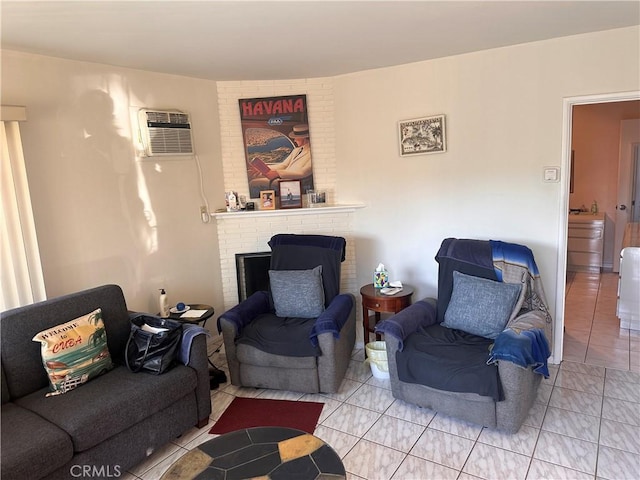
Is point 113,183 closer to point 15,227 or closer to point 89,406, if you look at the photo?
point 15,227

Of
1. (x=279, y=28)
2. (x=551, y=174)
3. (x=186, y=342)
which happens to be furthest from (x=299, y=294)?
(x=551, y=174)

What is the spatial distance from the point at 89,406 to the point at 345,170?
9.01 ft

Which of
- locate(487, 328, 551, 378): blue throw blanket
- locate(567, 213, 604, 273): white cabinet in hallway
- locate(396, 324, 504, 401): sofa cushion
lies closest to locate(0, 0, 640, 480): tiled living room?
locate(396, 324, 504, 401): sofa cushion

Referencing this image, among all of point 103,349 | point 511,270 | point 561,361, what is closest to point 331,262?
point 511,270

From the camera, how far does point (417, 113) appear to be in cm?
360

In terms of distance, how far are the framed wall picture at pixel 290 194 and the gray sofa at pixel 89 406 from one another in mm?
1715

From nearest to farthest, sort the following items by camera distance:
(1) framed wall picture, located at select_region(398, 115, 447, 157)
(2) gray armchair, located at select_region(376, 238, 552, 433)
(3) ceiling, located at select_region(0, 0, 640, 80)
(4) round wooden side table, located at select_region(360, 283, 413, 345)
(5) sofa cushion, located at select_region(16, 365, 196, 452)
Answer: (5) sofa cushion, located at select_region(16, 365, 196, 452) < (3) ceiling, located at select_region(0, 0, 640, 80) < (2) gray armchair, located at select_region(376, 238, 552, 433) < (4) round wooden side table, located at select_region(360, 283, 413, 345) < (1) framed wall picture, located at select_region(398, 115, 447, 157)

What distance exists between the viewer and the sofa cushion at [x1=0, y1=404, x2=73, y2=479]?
181 cm

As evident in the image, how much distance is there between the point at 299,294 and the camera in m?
3.34

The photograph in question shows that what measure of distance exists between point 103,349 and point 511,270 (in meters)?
2.62

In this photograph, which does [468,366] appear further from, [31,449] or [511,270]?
[31,449]

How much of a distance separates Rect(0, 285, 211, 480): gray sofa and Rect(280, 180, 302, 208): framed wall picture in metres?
1.71

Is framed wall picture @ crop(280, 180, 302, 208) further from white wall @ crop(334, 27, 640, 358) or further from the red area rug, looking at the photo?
the red area rug

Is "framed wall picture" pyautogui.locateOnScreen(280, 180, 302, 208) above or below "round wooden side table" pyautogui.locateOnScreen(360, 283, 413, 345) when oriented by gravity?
above
